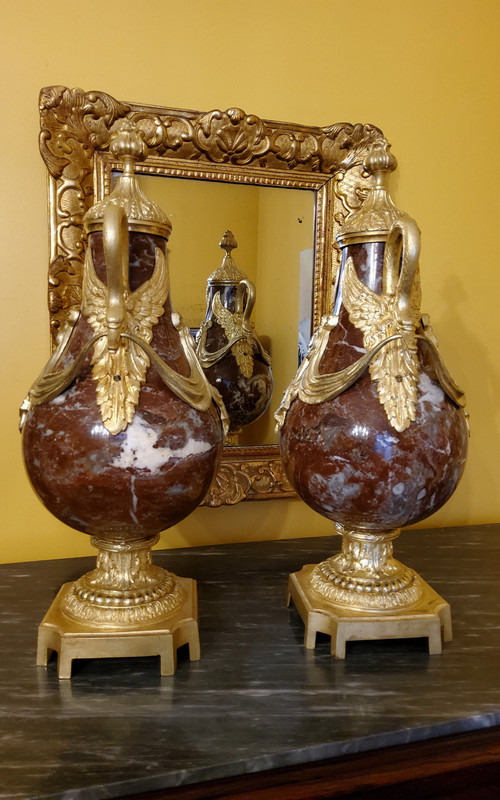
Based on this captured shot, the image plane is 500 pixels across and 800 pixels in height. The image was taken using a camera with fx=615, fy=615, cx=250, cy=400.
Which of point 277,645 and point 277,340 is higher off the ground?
point 277,340

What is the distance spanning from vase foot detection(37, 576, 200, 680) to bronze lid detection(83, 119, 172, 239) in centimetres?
50

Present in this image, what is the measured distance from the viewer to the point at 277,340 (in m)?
1.18

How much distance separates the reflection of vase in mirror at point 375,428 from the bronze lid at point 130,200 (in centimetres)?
27

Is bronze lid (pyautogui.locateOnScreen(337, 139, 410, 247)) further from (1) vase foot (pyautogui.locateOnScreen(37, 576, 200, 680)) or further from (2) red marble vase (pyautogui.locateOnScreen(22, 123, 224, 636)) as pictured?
(1) vase foot (pyautogui.locateOnScreen(37, 576, 200, 680))

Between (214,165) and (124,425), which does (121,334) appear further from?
(214,165)

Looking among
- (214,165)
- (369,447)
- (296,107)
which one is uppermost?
(296,107)

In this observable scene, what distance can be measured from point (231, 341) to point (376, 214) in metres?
0.38

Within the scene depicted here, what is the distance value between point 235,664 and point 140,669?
0.40ft

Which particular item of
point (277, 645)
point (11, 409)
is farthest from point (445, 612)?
point (11, 409)

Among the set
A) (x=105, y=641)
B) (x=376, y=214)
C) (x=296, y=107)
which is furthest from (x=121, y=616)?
(x=296, y=107)

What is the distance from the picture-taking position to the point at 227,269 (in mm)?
1132

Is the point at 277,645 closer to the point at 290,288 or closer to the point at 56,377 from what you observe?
the point at 56,377

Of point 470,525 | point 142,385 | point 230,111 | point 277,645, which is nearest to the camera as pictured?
point 142,385

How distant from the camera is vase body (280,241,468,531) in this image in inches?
30.1
